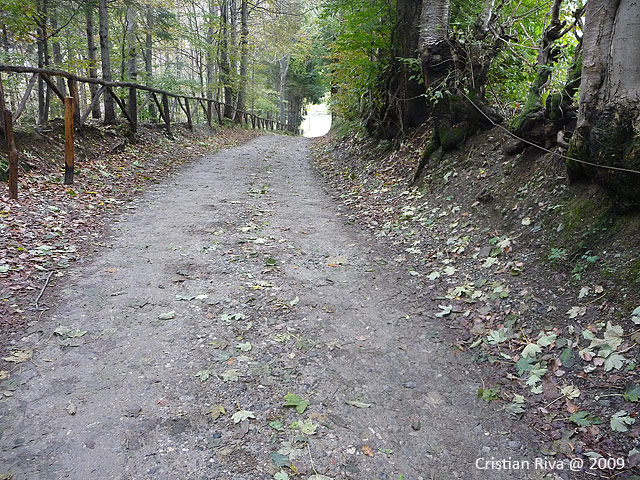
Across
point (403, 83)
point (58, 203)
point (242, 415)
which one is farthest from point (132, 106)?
point (242, 415)

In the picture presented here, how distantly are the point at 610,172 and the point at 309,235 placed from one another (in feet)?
11.4

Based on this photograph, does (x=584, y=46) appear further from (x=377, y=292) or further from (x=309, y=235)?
(x=309, y=235)

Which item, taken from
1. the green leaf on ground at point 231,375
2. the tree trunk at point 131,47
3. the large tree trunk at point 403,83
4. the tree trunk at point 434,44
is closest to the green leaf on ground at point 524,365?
the green leaf on ground at point 231,375

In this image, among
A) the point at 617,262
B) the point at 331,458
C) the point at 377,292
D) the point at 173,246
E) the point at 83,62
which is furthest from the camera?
the point at 83,62

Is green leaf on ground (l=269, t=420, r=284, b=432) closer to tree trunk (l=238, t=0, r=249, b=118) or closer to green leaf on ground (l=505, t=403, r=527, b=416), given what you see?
green leaf on ground (l=505, t=403, r=527, b=416)

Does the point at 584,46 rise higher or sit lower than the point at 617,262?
higher

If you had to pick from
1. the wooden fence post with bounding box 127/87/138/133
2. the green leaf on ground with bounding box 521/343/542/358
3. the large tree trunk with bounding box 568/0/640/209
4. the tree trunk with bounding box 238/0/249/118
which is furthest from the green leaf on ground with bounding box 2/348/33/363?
the tree trunk with bounding box 238/0/249/118

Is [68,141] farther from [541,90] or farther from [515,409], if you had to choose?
[515,409]

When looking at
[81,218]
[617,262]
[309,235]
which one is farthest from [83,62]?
[617,262]

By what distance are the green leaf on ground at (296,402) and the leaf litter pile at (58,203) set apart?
6.50ft

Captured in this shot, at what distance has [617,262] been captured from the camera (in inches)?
122

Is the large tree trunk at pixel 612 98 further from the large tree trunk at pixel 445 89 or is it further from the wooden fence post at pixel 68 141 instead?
the wooden fence post at pixel 68 141

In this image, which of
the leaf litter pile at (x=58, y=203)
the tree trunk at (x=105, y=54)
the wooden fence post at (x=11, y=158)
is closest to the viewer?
the leaf litter pile at (x=58, y=203)

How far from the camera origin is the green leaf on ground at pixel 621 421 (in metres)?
2.28
